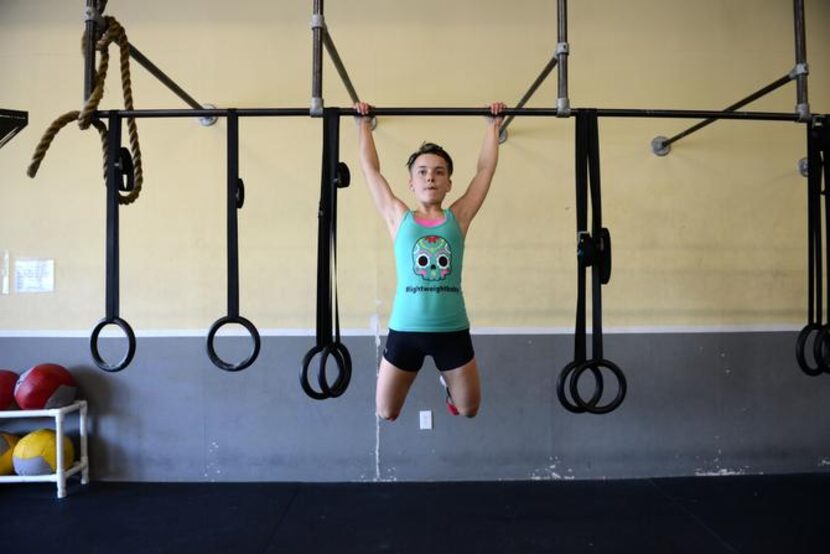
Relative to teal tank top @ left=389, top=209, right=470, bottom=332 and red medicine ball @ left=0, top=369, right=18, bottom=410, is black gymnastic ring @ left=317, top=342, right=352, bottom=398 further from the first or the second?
red medicine ball @ left=0, top=369, right=18, bottom=410

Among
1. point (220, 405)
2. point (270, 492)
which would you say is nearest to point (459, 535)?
point (270, 492)

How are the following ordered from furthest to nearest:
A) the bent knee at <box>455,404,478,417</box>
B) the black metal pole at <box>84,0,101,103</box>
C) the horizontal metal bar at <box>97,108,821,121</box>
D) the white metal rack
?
1. the white metal rack
2. the bent knee at <box>455,404,478,417</box>
3. the horizontal metal bar at <box>97,108,821,121</box>
4. the black metal pole at <box>84,0,101,103</box>

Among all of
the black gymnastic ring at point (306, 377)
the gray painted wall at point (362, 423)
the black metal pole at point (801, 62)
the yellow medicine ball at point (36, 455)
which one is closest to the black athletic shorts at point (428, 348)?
the black gymnastic ring at point (306, 377)

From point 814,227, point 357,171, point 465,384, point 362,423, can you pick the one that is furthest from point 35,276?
point 814,227

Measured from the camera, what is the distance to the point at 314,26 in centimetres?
170


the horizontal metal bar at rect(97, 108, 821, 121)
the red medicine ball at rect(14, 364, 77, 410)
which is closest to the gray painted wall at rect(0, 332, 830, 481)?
the red medicine ball at rect(14, 364, 77, 410)

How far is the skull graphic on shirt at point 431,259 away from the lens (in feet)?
6.15

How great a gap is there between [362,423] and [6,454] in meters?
1.77

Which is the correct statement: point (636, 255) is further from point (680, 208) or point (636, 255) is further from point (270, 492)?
point (270, 492)

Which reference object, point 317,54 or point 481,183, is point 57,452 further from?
point 481,183

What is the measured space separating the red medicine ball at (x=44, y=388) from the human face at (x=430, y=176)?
7.04ft

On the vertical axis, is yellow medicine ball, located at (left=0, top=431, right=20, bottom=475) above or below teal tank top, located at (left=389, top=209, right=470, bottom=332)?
below

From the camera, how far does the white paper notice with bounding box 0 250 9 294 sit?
2.93 meters

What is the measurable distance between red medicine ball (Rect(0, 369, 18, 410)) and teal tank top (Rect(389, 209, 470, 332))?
2149mm
